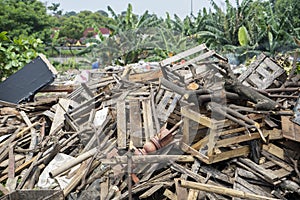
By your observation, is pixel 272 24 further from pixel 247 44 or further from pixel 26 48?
pixel 26 48

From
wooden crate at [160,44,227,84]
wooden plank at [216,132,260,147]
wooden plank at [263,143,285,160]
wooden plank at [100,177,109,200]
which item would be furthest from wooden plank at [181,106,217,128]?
wooden plank at [100,177,109,200]

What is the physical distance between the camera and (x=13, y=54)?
9.02 metres

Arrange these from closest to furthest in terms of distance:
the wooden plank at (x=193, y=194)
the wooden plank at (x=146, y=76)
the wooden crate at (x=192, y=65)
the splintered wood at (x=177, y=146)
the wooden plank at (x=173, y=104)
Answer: the wooden plank at (x=193, y=194) < the splintered wood at (x=177, y=146) < the wooden plank at (x=173, y=104) < the wooden crate at (x=192, y=65) < the wooden plank at (x=146, y=76)

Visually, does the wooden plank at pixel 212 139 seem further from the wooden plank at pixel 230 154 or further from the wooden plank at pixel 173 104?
the wooden plank at pixel 173 104

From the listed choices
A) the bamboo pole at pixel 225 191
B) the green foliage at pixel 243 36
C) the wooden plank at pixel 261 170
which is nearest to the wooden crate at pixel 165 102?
the wooden plank at pixel 261 170

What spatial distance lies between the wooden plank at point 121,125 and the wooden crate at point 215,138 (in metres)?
0.93

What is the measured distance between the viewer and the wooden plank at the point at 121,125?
4.66 m

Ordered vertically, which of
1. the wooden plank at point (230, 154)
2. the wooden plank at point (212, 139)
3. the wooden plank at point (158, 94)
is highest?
the wooden plank at point (158, 94)

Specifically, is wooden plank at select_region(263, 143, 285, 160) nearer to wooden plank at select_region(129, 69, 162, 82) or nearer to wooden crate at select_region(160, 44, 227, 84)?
wooden crate at select_region(160, 44, 227, 84)

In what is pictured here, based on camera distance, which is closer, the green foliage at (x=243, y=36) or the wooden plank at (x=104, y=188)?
the wooden plank at (x=104, y=188)

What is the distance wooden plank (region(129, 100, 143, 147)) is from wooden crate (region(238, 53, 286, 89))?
1828 millimetres

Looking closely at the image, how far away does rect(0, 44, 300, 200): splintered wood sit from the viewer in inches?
159

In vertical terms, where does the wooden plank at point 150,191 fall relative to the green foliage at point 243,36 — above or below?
below

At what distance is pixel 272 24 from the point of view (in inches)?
605
